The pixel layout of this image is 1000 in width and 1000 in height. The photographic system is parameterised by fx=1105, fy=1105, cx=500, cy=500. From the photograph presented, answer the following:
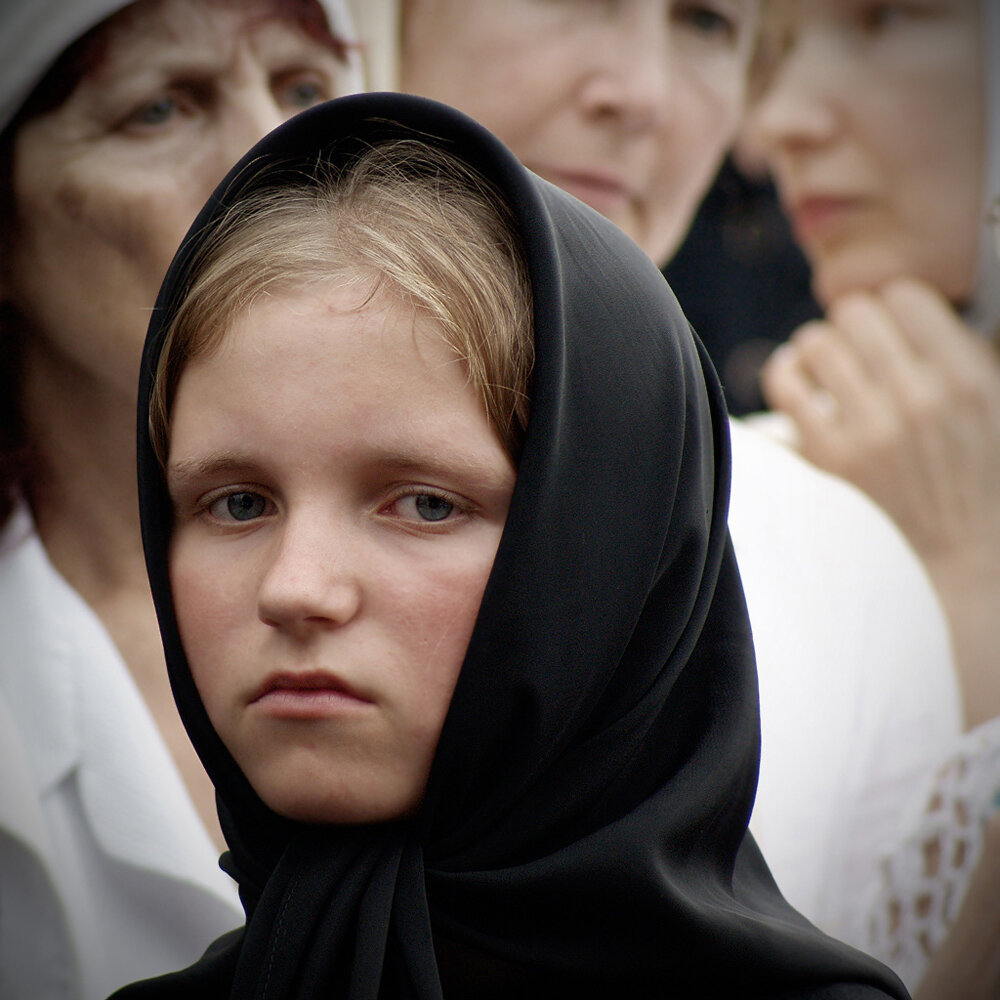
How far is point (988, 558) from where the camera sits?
1.81 metres

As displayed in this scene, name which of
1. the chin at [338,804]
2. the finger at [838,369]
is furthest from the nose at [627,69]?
the chin at [338,804]

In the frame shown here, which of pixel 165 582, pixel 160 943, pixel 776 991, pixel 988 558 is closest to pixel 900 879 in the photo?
pixel 988 558

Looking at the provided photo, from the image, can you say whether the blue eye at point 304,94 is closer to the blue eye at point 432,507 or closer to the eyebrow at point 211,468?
the eyebrow at point 211,468

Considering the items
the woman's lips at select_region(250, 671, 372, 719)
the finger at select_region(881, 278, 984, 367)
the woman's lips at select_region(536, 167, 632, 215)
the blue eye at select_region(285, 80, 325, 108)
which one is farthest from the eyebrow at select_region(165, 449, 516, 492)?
the finger at select_region(881, 278, 984, 367)

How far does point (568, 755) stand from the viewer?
87 cm

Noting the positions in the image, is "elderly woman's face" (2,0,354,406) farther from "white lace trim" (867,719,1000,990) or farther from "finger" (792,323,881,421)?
"white lace trim" (867,719,1000,990)

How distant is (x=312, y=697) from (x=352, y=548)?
0.36 feet

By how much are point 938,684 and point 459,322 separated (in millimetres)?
1214

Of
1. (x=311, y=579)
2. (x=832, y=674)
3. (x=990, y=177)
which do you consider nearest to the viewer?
(x=311, y=579)

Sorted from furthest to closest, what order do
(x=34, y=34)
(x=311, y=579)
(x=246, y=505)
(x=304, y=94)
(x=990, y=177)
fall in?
1. (x=990, y=177)
2. (x=304, y=94)
3. (x=34, y=34)
4. (x=246, y=505)
5. (x=311, y=579)

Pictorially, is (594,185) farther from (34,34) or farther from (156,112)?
(34,34)

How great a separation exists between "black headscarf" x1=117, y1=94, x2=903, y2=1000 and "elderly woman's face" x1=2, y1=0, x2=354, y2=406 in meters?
0.45

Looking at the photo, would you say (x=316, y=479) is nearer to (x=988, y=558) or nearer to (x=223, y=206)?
(x=223, y=206)

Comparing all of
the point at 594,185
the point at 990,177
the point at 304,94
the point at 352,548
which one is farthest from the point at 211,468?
the point at 990,177
